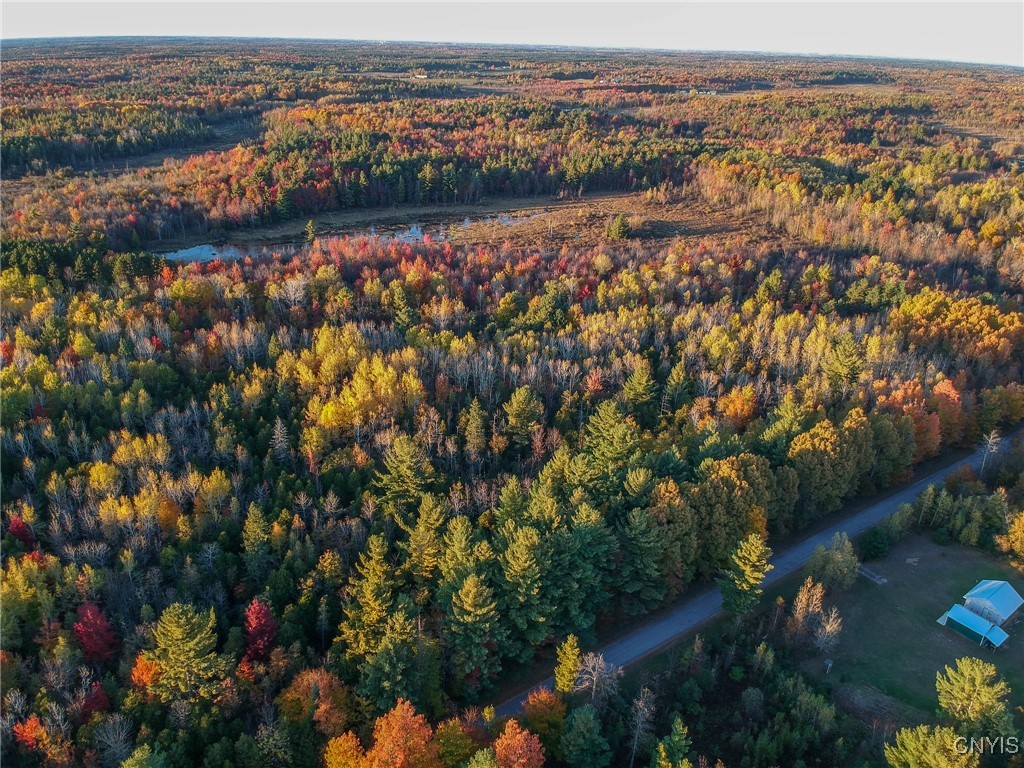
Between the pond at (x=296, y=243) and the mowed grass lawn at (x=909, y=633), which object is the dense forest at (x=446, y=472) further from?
the pond at (x=296, y=243)

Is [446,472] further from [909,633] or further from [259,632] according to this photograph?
[909,633]

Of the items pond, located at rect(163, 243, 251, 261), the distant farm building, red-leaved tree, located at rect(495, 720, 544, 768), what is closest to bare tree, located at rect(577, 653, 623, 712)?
red-leaved tree, located at rect(495, 720, 544, 768)

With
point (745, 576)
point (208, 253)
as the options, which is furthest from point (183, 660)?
point (208, 253)

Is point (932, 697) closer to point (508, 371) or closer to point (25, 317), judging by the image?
point (508, 371)

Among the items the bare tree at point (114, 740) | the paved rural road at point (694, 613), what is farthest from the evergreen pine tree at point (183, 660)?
the paved rural road at point (694, 613)

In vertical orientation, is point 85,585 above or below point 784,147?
below

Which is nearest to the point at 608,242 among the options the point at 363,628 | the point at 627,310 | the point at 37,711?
the point at 627,310
